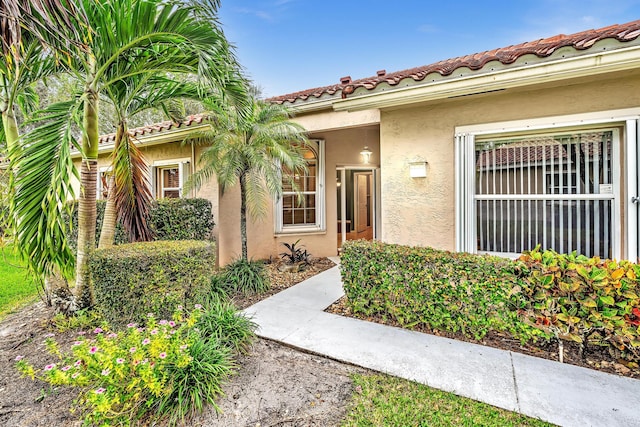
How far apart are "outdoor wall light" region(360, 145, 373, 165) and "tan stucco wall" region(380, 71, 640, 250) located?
158 inches

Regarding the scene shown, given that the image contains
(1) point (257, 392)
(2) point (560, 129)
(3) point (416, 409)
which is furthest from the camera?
(2) point (560, 129)

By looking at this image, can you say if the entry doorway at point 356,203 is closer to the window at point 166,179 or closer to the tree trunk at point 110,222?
the window at point 166,179

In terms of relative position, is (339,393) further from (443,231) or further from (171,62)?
(171,62)

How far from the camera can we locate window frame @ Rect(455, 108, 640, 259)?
168 inches

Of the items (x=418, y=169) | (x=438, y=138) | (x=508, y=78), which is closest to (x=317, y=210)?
(x=418, y=169)

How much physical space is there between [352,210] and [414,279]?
26.7ft

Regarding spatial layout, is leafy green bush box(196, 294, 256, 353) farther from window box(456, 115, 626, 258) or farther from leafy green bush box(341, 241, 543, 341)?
window box(456, 115, 626, 258)

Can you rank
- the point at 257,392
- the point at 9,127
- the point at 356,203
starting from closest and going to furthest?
the point at 257,392 < the point at 9,127 < the point at 356,203

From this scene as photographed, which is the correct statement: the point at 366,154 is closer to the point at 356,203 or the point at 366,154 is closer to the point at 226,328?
the point at 356,203

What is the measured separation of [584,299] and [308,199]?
7.34 metres

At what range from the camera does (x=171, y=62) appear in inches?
191

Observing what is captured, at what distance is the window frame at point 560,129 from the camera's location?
428 centimetres

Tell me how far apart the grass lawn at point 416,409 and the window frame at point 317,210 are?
6.48 m

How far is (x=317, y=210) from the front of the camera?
10.0 m
